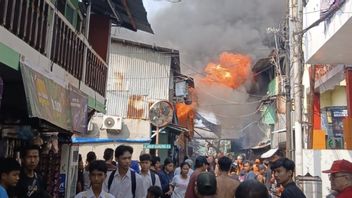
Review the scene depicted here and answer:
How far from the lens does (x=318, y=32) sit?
895 cm

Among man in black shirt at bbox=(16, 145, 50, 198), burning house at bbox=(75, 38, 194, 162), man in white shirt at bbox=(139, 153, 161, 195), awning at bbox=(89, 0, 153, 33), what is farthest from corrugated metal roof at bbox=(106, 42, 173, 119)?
man in black shirt at bbox=(16, 145, 50, 198)

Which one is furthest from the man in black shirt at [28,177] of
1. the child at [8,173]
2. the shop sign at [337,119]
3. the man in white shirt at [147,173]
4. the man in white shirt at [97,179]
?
the shop sign at [337,119]

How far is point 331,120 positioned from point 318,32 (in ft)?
17.7

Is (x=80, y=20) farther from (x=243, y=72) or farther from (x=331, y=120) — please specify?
(x=243, y=72)

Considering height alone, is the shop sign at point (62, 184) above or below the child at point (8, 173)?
below

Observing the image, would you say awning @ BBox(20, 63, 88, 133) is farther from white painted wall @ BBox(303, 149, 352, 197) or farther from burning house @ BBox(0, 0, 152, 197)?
white painted wall @ BBox(303, 149, 352, 197)

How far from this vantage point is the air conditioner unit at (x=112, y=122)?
18.2m

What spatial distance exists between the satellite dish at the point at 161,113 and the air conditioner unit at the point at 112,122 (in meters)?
1.45

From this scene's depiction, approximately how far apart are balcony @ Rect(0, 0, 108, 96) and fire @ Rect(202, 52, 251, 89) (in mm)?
17663

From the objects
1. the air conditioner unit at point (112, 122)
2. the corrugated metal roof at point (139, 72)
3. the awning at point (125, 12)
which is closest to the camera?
the awning at point (125, 12)

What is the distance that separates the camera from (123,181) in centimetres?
494

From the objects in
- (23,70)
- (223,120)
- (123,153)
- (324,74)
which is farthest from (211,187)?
(223,120)

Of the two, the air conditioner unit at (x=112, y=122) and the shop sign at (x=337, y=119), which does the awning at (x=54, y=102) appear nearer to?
the shop sign at (x=337, y=119)

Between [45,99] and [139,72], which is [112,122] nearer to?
[139,72]
